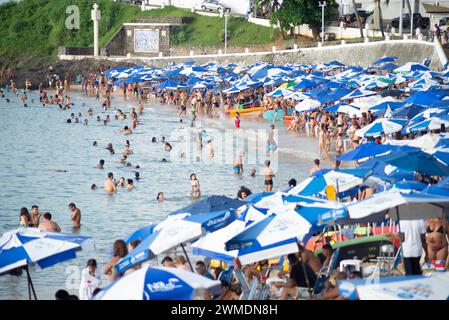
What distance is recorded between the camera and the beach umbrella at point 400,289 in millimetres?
8742

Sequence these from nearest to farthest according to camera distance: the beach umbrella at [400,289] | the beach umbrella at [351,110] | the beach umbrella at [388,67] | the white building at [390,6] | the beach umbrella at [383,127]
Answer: the beach umbrella at [400,289]
the beach umbrella at [383,127]
the beach umbrella at [351,110]
the beach umbrella at [388,67]
the white building at [390,6]

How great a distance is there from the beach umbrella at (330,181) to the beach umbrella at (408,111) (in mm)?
10471

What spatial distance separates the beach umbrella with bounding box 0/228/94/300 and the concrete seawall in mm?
34909

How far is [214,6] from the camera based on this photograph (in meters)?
79.8

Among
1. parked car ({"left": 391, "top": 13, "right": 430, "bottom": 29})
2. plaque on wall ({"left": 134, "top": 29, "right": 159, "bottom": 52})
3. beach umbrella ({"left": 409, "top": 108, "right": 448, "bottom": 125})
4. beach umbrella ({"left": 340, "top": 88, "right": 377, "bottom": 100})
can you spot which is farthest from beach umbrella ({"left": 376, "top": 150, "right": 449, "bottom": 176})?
plaque on wall ({"left": 134, "top": 29, "right": 159, "bottom": 52})

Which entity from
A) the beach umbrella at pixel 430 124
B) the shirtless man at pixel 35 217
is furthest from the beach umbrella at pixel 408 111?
the shirtless man at pixel 35 217

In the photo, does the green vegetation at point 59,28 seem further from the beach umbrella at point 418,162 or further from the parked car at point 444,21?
the beach umbrella at point 418,162

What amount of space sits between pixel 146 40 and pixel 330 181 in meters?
65.2

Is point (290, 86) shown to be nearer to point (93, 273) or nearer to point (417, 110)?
point (417, 110)

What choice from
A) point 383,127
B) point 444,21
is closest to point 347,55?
point 444,21

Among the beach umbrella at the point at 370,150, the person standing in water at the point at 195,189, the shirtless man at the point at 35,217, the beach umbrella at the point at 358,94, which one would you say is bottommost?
the person standing in water at the point at 195,189

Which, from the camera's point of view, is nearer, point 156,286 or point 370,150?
point 156,286

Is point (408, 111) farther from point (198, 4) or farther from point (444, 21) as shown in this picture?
point (198, 4)
